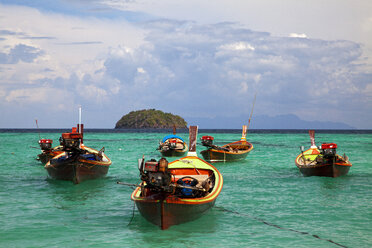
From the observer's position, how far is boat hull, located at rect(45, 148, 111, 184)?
85.8 feet

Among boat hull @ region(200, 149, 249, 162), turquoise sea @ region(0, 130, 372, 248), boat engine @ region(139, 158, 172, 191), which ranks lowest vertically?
turquoise sea @ region(0, 130, 372, 248)

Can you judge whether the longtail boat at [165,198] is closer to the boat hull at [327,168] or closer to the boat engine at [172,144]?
the boat hull at [327,168]

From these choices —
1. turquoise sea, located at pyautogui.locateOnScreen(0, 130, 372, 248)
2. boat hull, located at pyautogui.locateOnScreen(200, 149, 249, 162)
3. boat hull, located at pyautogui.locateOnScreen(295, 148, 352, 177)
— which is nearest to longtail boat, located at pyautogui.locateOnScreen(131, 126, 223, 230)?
turquoise sea, located at pyautogui.locateOnScreen(0, 130, 372, 248)

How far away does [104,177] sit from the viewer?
29359mm

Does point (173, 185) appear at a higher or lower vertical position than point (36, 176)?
higher

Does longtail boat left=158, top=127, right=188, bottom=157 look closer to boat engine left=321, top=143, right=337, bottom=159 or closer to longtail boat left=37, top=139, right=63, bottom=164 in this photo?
longtail boat left=37, top=139, right=63, bottom=164

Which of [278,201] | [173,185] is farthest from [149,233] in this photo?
[278,201]

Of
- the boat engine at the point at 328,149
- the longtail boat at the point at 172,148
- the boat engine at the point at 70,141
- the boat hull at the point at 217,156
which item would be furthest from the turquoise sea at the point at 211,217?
the longtail boat at the point at 172,148

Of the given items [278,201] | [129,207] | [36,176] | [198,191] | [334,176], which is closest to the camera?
[198,191]

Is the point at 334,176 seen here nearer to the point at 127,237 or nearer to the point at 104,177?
the point at 104,177

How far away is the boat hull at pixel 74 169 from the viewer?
2614cm

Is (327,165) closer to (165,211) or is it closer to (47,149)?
(165,211)

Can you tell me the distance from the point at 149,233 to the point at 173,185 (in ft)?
6.97

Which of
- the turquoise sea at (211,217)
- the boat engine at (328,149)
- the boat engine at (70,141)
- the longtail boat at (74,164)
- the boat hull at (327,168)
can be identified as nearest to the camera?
the turquoise sea at (211,217)
